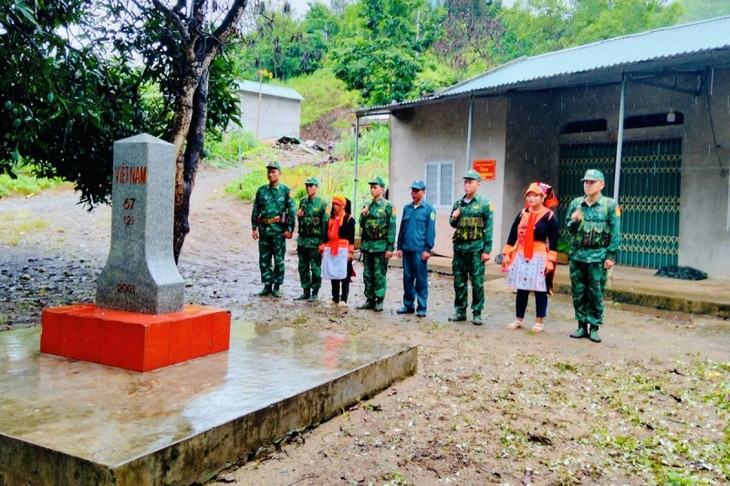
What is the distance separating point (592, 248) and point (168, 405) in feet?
15.4

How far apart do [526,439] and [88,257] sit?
1094 cm

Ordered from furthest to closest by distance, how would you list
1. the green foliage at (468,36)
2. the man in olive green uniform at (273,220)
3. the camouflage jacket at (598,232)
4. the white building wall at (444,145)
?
1. the green foliage at (468,36)
2. the white building wall at (444,145)
3. the man in olive green uniform at (273,220)
4. the camouflage jacket at (598,232)

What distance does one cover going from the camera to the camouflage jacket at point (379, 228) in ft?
→ 26.3

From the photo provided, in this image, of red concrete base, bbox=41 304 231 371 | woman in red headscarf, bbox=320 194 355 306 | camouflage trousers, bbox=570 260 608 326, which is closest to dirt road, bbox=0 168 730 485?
camouflage trousers, bbox=570 260 608 326

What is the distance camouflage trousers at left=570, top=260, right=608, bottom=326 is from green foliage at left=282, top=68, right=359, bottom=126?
32.4 meters

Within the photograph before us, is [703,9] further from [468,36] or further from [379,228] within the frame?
[379,228]

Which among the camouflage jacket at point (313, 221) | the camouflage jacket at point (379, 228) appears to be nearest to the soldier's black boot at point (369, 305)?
the camouflage jacket at point (379, 228)

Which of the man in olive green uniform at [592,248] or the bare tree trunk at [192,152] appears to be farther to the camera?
the bare tree trunk at [192,152]

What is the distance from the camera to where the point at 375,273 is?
8.18 metres

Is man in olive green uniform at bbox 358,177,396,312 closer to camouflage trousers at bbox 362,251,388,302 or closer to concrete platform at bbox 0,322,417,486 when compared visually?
camouflage trousers at bbox 362,251,388,302

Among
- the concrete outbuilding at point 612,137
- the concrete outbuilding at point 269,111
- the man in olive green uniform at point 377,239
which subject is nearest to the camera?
the man in olive green uniform at point 377,239

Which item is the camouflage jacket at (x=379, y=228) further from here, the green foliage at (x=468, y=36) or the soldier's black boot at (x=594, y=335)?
the green foliage at (x=468, y=36)

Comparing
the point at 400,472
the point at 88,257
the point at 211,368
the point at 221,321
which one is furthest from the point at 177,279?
the point at 88,257

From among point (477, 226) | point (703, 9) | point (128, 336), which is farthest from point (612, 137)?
point (703, 9)
